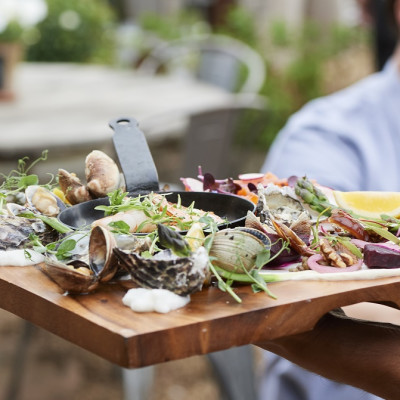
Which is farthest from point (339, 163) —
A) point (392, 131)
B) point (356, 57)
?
point (356, 57)

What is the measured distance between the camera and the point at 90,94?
12.2 ft

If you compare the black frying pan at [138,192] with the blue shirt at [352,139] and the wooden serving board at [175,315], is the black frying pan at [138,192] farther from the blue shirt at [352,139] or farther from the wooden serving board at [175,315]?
the blue shirt at [352,139]

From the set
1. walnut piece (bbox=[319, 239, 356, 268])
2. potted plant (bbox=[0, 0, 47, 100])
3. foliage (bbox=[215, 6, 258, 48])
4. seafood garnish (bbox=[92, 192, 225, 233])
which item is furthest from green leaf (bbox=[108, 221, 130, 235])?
foliage (bbox=[215, 6, 258, 48])

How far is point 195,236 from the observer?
2.79ft

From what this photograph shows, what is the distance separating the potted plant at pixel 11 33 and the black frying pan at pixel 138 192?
2387 millimetres

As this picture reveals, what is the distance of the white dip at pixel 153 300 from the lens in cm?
75

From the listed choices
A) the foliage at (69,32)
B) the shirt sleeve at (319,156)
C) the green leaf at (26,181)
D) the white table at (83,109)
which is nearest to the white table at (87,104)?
the white table at (83,109)

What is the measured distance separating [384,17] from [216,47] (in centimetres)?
233

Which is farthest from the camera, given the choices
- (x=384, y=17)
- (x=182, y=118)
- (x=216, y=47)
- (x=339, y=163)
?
(x=216, y=47)

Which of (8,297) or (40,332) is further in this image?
(40,332)

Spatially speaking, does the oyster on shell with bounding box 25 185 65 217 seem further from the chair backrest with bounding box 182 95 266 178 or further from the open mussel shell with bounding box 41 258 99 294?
the chair backrest with bounding box 182 95 266 178

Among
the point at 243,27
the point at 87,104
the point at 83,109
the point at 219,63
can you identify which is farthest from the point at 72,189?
the point at 243,27

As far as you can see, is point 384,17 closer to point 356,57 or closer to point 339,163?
point 339,163

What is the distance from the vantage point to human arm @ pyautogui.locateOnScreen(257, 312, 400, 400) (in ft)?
3.10
